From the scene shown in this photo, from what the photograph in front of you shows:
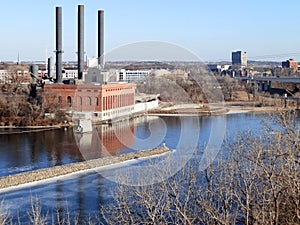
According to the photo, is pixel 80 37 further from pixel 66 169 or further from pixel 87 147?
pixel 66 169

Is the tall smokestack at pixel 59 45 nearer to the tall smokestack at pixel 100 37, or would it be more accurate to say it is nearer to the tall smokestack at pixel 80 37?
the tall smokestack at pixel 80 37

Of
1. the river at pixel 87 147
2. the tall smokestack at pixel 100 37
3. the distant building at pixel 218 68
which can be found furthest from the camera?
the distant building at pixel 218 68

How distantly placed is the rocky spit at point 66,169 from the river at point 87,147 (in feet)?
0.54

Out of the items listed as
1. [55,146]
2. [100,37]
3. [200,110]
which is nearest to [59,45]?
[100,37]

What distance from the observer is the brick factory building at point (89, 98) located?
8.78 m

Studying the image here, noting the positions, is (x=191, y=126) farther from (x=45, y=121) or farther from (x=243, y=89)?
(x=243, y=89)

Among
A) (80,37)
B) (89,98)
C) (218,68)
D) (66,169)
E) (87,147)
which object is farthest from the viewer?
(218,68)

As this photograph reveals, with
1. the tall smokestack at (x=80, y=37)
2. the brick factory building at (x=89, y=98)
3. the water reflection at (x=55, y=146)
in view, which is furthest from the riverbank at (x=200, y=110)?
the water reflection at (x=55, y=146)

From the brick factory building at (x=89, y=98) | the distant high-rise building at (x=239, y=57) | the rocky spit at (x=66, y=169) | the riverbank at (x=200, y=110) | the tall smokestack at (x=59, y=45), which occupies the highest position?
the distant high-rise building at (x=239, y=57)

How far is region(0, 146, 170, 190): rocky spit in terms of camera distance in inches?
167

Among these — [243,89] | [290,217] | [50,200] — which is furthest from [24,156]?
[243,89]

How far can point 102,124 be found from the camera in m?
8.46

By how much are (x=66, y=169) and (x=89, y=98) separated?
4185 millimetres

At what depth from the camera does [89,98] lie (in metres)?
8.88
